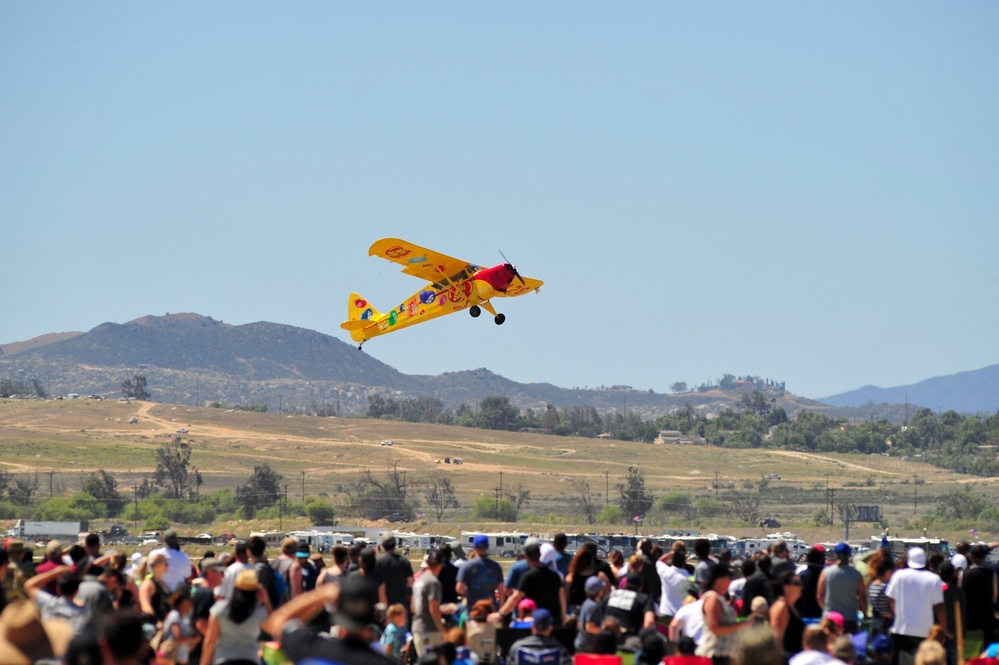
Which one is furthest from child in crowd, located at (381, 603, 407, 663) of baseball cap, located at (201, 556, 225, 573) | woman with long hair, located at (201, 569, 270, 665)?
woman with long hair, located at (201, 569, 270, 665)

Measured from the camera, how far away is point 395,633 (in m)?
13.8

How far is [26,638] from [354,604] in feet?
7.73

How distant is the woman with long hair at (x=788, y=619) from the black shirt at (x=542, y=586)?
2.08m

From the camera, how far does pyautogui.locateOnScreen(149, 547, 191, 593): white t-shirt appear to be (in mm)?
14016

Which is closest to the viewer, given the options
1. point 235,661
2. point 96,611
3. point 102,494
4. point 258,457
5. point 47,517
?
point 235,661

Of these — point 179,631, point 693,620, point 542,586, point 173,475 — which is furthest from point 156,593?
point 173,475

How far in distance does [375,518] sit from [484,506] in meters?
6.56

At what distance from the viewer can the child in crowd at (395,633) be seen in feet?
43.8

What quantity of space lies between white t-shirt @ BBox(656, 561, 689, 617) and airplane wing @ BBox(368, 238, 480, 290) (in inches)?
917

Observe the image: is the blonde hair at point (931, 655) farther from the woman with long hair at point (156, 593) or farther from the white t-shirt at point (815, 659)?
the woman with long hair at point (156, 593)

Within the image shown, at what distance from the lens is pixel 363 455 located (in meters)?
123

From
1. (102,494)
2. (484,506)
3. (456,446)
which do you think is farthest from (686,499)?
(456,446)

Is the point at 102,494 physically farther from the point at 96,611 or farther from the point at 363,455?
the point at 96,611

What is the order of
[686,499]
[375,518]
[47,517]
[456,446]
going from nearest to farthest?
1. [47,517]
2. [375,518]
3. [686,499]
4. [456,446]
